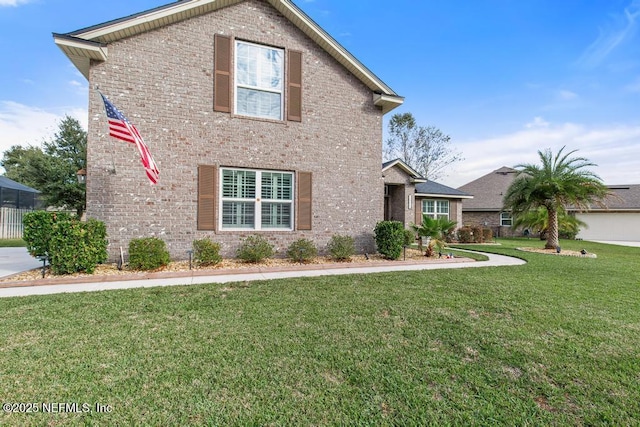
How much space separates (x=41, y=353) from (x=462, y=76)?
19306 mm

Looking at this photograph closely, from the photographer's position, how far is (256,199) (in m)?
8.95

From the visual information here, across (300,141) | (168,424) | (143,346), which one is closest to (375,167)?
(300,141)

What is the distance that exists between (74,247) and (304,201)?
19.0 feet

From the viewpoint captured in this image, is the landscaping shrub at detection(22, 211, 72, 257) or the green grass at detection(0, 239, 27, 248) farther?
the green grass at detection(0, 239, 27, 248)

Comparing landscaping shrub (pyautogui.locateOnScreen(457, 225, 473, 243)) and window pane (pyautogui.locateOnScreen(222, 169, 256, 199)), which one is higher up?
window pane (pyautogui.locateOnScreen(222, 169, 256, 199))

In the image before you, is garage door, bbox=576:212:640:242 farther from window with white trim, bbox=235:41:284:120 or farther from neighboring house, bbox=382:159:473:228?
window with white trim, bbox=235:41:284:120

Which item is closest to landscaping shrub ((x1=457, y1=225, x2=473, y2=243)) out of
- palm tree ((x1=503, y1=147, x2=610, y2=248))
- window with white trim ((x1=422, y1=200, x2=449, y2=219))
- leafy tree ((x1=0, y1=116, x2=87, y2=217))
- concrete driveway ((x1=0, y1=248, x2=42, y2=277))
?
window with white trim ((x1=422, y1=200, x2=449, y2=219))

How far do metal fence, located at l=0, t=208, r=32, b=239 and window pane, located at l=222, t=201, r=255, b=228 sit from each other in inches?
644

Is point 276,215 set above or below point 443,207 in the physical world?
below

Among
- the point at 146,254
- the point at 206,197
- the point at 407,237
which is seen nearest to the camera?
the point at 146,254

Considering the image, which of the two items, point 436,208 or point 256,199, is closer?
point 256,199

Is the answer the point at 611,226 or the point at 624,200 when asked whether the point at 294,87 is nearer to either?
the point at 611,226

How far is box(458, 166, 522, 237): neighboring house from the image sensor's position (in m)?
24.9

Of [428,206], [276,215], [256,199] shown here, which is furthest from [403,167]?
[256,199]
